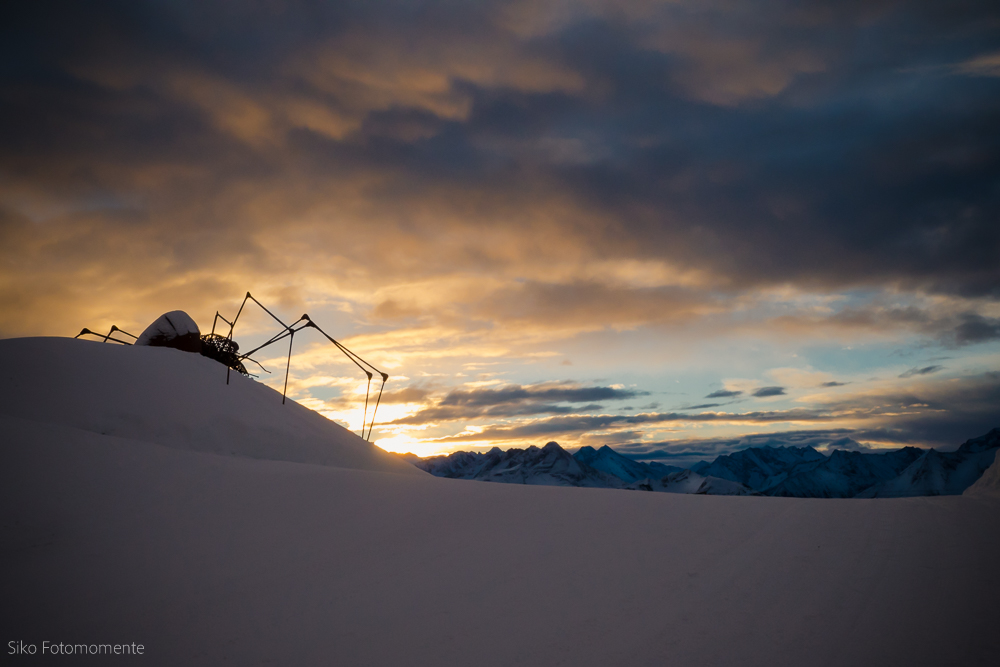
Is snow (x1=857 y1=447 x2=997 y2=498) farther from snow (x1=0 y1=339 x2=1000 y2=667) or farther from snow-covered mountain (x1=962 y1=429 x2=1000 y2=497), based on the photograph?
snow (x1=0 y1=339 x2=1000 y2=667)

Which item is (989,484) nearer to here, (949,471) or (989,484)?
(989,484)

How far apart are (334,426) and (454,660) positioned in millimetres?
19419

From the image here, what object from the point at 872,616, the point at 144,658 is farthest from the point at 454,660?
the point at 872,616

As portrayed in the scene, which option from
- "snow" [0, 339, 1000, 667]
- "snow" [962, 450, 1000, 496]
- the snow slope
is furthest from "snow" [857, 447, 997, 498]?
the snow slope

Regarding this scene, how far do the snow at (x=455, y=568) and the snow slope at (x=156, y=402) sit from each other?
125 cm

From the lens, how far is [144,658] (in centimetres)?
643

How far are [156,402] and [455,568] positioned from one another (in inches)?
514

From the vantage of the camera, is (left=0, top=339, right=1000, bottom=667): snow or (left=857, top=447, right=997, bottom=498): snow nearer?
(left=0, top=339, right=1000, bottom=667): snow

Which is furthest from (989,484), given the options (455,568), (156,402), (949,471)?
(949,471)

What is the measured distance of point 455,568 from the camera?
889cm

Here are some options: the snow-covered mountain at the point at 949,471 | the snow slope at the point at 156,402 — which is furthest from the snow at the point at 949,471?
the snow slope at the point at 156,402

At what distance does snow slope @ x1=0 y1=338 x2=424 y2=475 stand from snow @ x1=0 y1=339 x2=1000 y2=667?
1.25m

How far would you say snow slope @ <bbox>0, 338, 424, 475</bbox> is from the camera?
15.0 meters

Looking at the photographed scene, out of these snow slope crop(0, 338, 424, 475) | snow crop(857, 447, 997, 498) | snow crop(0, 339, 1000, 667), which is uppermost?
snow slope crop(0, 338, 424, 475)
